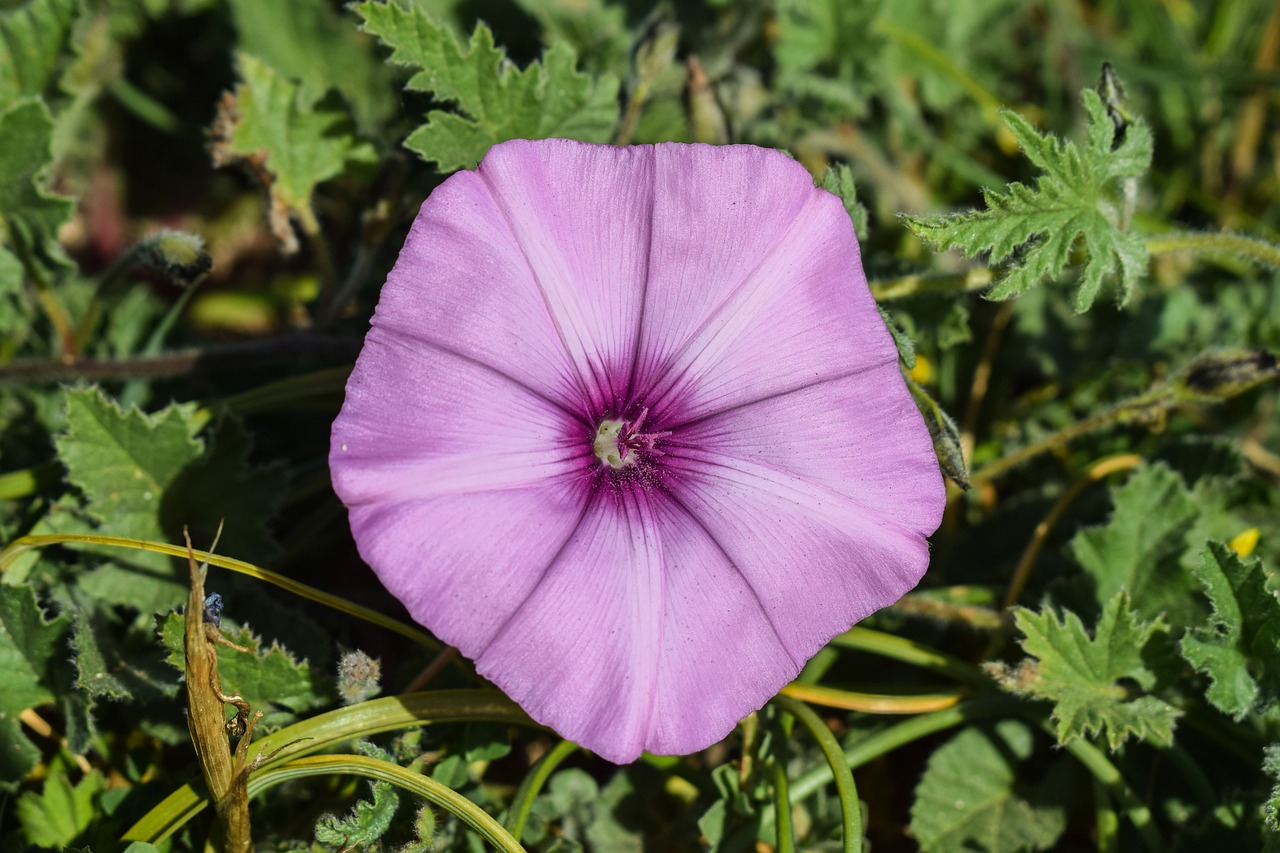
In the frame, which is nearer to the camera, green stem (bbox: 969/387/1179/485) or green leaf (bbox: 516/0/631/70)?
green stem (bbox: 969/387/1179/485)

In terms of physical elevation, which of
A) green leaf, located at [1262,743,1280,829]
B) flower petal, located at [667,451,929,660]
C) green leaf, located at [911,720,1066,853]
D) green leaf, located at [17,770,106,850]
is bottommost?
green leaf, located at [911,720,1066,853]

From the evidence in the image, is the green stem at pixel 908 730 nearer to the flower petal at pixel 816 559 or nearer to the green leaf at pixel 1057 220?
the flower petal at pixel 816 559

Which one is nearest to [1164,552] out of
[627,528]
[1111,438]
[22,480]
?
[1111,438]

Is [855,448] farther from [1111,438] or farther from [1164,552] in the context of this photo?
[1111,438]

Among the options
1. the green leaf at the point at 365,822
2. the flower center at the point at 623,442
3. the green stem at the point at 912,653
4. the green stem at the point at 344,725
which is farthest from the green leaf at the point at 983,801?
the green leaf at the point at 365,822

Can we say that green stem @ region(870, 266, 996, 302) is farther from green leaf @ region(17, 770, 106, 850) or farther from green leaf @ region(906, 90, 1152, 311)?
green leaf @ region(17, 770, 106, 850)

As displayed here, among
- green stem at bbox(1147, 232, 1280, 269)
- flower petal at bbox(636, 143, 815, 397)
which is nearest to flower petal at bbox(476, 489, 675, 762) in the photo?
flower petal at bbox(636, 143, 815, 397)
